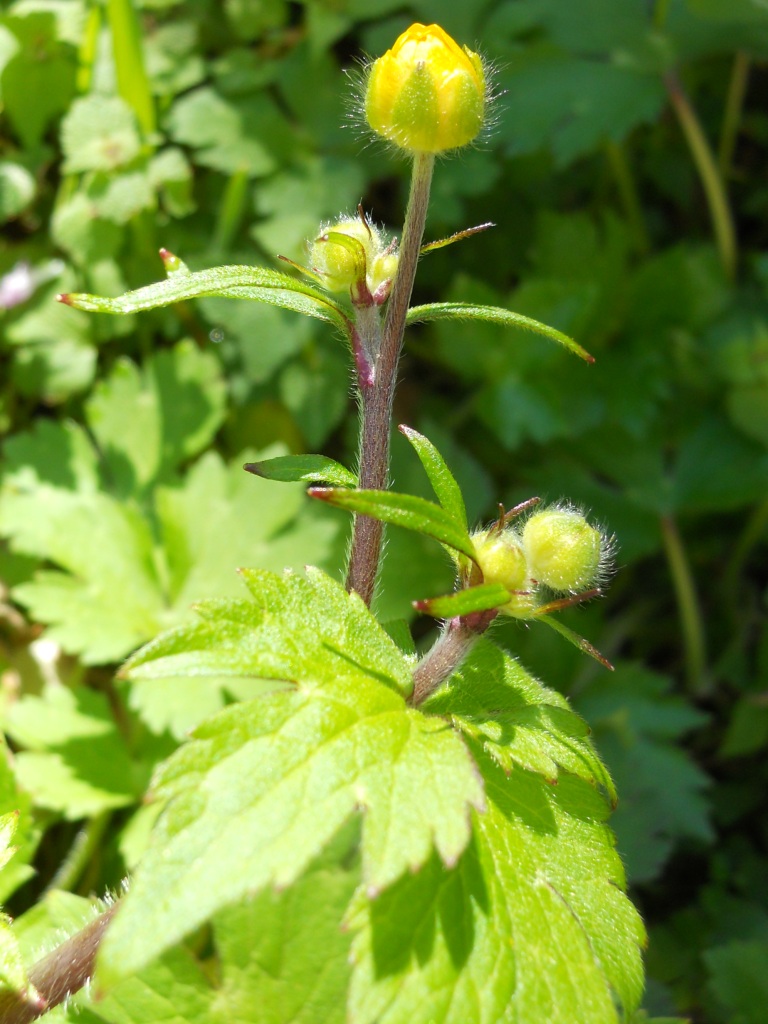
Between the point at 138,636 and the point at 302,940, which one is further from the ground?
the point at 138,636

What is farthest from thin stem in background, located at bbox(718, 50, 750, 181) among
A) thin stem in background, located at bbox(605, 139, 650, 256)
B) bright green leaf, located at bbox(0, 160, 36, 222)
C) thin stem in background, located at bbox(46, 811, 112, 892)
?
thin stem in background, located at bbox(46, 811, 112, 892)

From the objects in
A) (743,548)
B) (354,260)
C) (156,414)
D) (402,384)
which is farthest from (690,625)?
(354,260)

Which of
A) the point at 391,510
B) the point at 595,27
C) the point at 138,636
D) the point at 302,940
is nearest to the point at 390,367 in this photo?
the point at 391,510

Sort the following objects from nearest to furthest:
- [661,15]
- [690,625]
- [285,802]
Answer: [285,802] → [690,625] → [661,15]

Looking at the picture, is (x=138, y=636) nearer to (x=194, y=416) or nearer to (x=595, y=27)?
(x=194, y=416)

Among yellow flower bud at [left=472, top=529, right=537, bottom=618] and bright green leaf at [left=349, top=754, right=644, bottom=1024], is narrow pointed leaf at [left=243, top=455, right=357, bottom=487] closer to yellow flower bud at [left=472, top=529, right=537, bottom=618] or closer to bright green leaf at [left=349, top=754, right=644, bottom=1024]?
yellow flower bud at [left=472, top=529, right=537, bottom=618]

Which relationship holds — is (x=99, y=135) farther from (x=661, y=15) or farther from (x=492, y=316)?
(x=492, y=316)

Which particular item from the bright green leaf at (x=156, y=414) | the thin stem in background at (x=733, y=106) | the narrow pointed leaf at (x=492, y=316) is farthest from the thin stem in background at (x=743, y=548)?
the narrow pointed leaf at (x=492, y=316)
